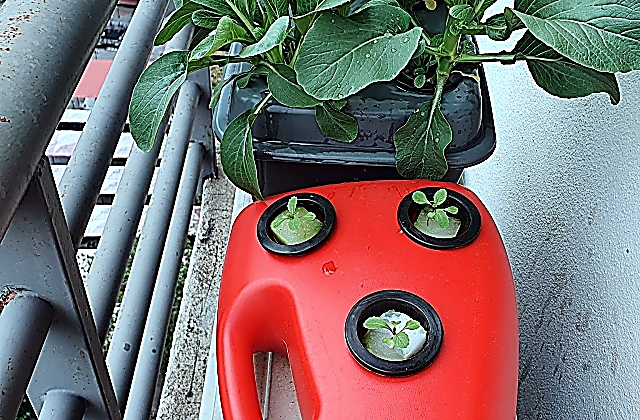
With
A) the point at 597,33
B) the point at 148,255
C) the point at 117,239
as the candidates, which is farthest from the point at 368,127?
the point at 148,255

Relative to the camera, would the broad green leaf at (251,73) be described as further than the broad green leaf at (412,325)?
Yes

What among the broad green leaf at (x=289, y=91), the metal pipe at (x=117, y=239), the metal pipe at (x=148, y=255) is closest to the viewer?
the broad green leaf at (x=289, y=91)

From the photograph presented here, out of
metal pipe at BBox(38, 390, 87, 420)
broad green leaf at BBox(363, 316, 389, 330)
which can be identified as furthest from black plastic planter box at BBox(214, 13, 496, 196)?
metal pipe at BBox(38, 390, 87, 420)

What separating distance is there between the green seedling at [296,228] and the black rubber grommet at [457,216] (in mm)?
91

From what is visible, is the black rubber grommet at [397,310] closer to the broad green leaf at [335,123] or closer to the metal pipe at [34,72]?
the broad green leaf at [335,123]

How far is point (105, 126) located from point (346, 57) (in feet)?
1.02

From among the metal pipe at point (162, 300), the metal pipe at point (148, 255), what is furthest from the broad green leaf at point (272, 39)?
the metal pipe at point (162, 300)

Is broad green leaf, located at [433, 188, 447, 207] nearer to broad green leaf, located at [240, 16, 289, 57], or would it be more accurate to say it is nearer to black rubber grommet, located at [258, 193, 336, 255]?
black rubber grommet, located at [258, 193, 336, 255]

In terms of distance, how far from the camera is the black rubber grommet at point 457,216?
26.8 inches

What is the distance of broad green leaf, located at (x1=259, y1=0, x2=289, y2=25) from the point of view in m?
0.69

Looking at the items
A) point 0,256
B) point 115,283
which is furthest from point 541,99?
point 0,256

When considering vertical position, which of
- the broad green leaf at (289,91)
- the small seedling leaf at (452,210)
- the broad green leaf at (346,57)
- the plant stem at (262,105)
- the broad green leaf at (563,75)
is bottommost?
the small seedling leaf at (452,210)

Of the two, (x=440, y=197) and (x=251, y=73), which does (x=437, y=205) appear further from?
(x=251, y=73)

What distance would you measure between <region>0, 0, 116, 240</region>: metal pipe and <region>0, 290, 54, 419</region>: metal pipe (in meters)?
0.18
